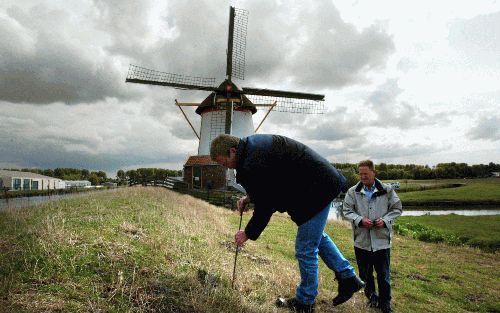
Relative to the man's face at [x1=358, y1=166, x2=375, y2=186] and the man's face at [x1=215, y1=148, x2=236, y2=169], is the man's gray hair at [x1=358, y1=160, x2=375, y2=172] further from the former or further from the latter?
the man's face at [x1=215, y1=148, x2=236, y2=169]

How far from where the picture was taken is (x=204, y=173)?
30016 millimetres

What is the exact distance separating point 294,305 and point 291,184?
4.86 ft

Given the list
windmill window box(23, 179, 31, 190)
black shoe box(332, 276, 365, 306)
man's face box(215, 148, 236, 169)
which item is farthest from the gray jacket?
windmill window box(23, 179, 31, 190)

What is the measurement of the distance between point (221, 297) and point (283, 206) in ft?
4.01

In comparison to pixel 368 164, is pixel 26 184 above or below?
below

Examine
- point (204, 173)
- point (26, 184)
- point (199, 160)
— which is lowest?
point (26, 184)

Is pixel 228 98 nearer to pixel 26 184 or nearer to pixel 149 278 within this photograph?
pixel 149 278

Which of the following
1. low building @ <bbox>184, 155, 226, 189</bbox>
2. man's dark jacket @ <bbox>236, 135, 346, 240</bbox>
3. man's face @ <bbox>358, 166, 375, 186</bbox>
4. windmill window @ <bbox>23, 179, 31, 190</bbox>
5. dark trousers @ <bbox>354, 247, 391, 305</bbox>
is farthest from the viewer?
windmill window @ <bbox>23, 179, 31, 190</bbox>

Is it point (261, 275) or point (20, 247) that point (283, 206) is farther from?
point (20, 247)

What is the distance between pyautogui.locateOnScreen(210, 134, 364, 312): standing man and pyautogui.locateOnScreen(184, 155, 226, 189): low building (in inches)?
980

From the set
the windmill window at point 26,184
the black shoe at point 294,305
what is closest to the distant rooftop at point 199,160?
the black shoe at point 294,305

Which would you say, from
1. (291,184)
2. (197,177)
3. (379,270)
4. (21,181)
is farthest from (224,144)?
(21,181)

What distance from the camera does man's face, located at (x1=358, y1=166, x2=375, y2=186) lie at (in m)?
4.70

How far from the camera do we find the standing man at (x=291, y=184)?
347cm
